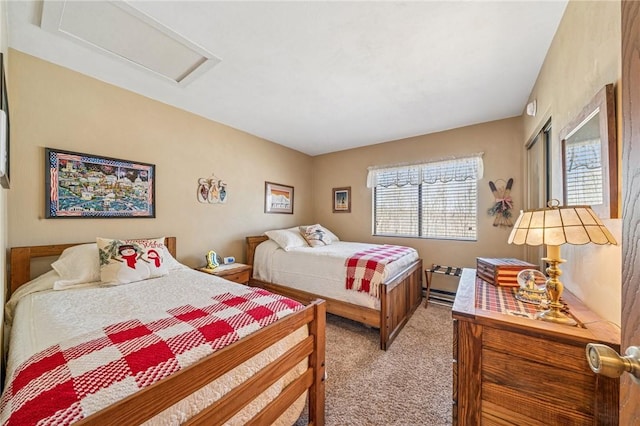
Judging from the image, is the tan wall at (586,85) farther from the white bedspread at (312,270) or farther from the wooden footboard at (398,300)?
the white bedspread at (312,270)

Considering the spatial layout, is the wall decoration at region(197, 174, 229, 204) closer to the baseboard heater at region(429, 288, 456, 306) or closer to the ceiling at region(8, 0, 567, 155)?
the ceiling at region(8, 0, 567, 155)

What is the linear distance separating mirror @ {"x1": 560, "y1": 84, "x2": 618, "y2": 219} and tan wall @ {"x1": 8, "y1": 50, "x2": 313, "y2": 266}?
335cm

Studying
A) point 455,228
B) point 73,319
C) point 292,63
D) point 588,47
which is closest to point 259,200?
point 292,63

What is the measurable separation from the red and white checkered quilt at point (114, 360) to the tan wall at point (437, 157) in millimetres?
2957

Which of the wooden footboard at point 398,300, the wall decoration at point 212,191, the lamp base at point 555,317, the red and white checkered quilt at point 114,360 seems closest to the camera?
the red and white checkered quilt at point 114,360

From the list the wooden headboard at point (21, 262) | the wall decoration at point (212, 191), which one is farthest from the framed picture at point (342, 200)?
the wooden headboard at point (21, 262)

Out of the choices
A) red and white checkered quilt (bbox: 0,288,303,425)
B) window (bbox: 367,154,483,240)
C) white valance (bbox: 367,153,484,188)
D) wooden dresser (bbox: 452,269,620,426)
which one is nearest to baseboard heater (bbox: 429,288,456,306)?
window (bbox: 367,154,483,240)

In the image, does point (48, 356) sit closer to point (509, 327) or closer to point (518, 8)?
point (509, 327)

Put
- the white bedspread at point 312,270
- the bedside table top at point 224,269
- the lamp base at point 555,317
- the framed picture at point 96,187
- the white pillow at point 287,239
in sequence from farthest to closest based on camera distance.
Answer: the white pillow at point 287,239 → the bedside table top at point 224,269 → the white bedspread at point 312,270 → the framed picture at point 96,187 → the lamp base at point 555,317

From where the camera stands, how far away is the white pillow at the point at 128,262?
1.83 metres

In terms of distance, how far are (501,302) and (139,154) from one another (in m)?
3.27

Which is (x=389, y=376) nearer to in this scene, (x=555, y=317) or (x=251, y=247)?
(x=555, y=317)

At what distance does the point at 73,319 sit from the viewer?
47.9 inches

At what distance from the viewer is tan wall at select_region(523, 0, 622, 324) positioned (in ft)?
3.24
